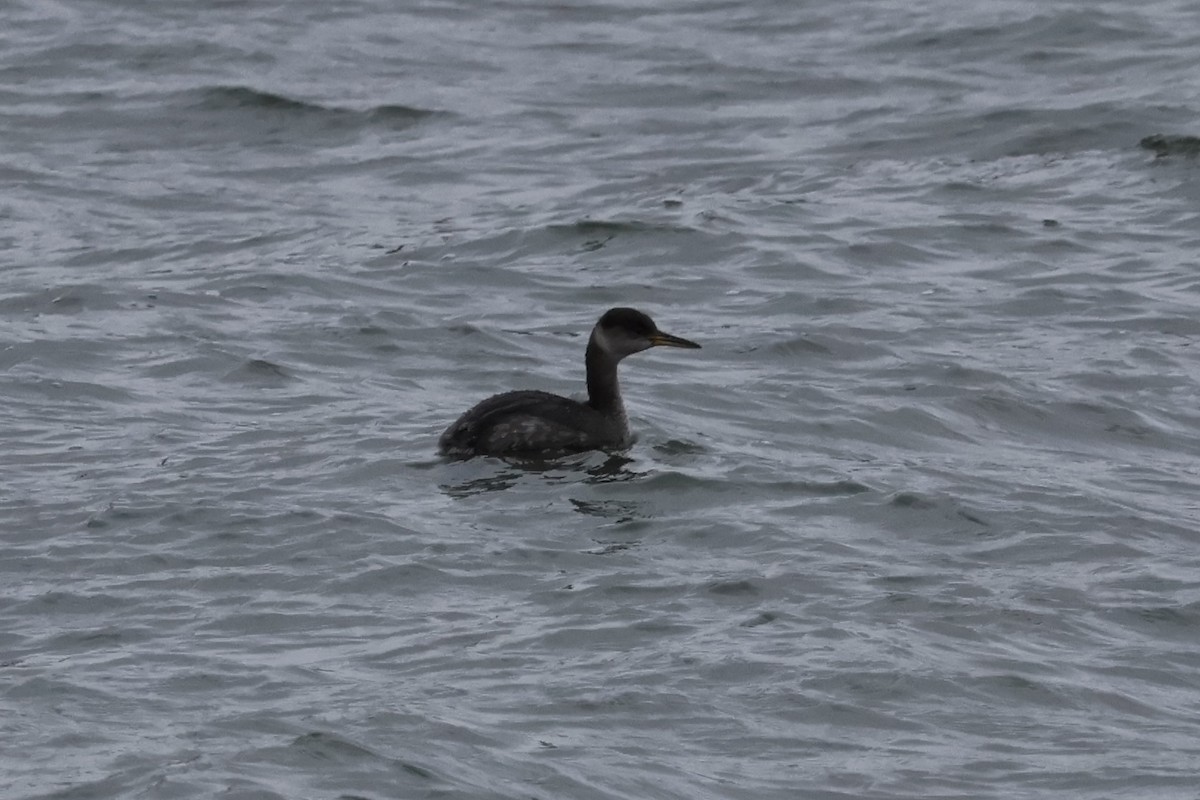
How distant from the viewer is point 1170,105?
20391mm

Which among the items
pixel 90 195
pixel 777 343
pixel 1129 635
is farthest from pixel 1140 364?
pixel 90 195

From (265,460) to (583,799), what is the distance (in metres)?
4.29

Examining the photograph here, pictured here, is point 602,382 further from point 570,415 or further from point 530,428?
point 530,428

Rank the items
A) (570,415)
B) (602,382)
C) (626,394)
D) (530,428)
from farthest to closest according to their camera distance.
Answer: (626,394), (602,382), (570,415), (530,428)

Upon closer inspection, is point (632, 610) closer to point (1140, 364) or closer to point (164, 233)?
point (1140, 364)

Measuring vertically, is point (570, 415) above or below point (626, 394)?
above

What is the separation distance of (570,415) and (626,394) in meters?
1.48

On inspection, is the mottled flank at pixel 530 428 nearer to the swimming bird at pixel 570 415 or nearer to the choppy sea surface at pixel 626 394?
the swimming bird at pixel 570 415

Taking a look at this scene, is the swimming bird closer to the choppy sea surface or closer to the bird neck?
the bird neck

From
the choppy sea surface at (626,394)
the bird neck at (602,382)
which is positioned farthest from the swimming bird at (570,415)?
the choppy sea surface at (626,394)

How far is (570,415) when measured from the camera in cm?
1270

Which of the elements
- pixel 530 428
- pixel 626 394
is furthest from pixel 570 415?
pixel 626 394

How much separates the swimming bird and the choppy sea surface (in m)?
0.17

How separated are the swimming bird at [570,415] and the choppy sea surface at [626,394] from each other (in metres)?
0.17
